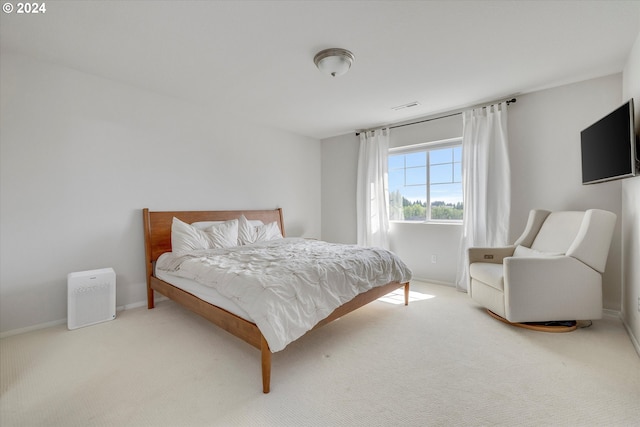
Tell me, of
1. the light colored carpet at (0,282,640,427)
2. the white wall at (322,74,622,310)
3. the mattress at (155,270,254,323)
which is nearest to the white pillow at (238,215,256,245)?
the mattress at (155,270,254,323)

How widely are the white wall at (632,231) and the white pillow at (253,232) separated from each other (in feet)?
12.5

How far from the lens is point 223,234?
11.5ft

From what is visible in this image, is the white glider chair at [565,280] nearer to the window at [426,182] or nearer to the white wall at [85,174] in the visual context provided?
the window at [426,182]

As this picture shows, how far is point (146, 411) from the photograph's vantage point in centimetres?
154

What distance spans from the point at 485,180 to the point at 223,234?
3478 millimetres

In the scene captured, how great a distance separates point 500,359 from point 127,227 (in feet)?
12.6

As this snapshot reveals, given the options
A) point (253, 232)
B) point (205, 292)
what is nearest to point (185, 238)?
point (253, 232)

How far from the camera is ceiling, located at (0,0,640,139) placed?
1.91m

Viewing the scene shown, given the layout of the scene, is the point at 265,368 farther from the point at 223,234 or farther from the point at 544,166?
the point at 544,166

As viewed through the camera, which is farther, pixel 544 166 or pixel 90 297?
pixel 544 166

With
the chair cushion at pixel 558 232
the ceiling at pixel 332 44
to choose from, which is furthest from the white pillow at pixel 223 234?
the chair cushion at pixel 558 232

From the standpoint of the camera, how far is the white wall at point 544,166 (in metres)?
2.88

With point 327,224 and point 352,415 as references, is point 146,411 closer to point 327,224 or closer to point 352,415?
point 352,415

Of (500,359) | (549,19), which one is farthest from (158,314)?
(549,19)
